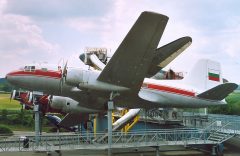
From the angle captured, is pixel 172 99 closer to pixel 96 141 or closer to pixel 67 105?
pixel 96 141

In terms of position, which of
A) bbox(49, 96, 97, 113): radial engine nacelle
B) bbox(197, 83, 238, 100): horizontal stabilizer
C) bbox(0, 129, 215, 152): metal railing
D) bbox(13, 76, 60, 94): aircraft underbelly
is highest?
bbox(13, 76, 60, 94): aircraft underbelly

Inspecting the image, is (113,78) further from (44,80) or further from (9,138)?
(9,138)

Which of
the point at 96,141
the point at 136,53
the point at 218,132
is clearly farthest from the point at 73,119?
the point at 136,53

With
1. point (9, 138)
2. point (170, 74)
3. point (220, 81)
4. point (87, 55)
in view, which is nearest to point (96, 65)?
point (87, 55)

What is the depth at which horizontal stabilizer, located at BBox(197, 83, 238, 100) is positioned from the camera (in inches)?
881

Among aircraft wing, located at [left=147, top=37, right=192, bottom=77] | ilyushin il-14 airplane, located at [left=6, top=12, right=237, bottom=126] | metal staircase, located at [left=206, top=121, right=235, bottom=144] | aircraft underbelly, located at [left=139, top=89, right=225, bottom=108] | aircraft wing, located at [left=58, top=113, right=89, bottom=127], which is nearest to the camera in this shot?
ilyushin il-14 airplane, located at [left=6, top=12, right=237, bottom=126]

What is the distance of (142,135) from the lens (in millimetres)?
22453

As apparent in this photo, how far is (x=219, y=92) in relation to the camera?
23.6m

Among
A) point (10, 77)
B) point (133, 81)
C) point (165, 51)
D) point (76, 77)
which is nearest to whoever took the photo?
point (76, 77)

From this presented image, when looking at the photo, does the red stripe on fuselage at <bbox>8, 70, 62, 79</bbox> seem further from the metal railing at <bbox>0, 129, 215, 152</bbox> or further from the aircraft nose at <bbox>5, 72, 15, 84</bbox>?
the metal railing at <bbox>0, 129, 215, 152</bbox>

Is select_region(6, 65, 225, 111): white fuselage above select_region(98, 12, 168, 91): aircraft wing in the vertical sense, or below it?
below

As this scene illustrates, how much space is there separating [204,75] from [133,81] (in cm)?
806

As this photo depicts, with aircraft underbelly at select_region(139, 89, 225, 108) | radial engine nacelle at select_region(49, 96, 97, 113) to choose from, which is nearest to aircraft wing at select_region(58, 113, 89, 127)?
radial engine nacelle at select_region(49, 96, 97, 113)

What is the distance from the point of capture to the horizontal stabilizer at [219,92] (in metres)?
22.4
